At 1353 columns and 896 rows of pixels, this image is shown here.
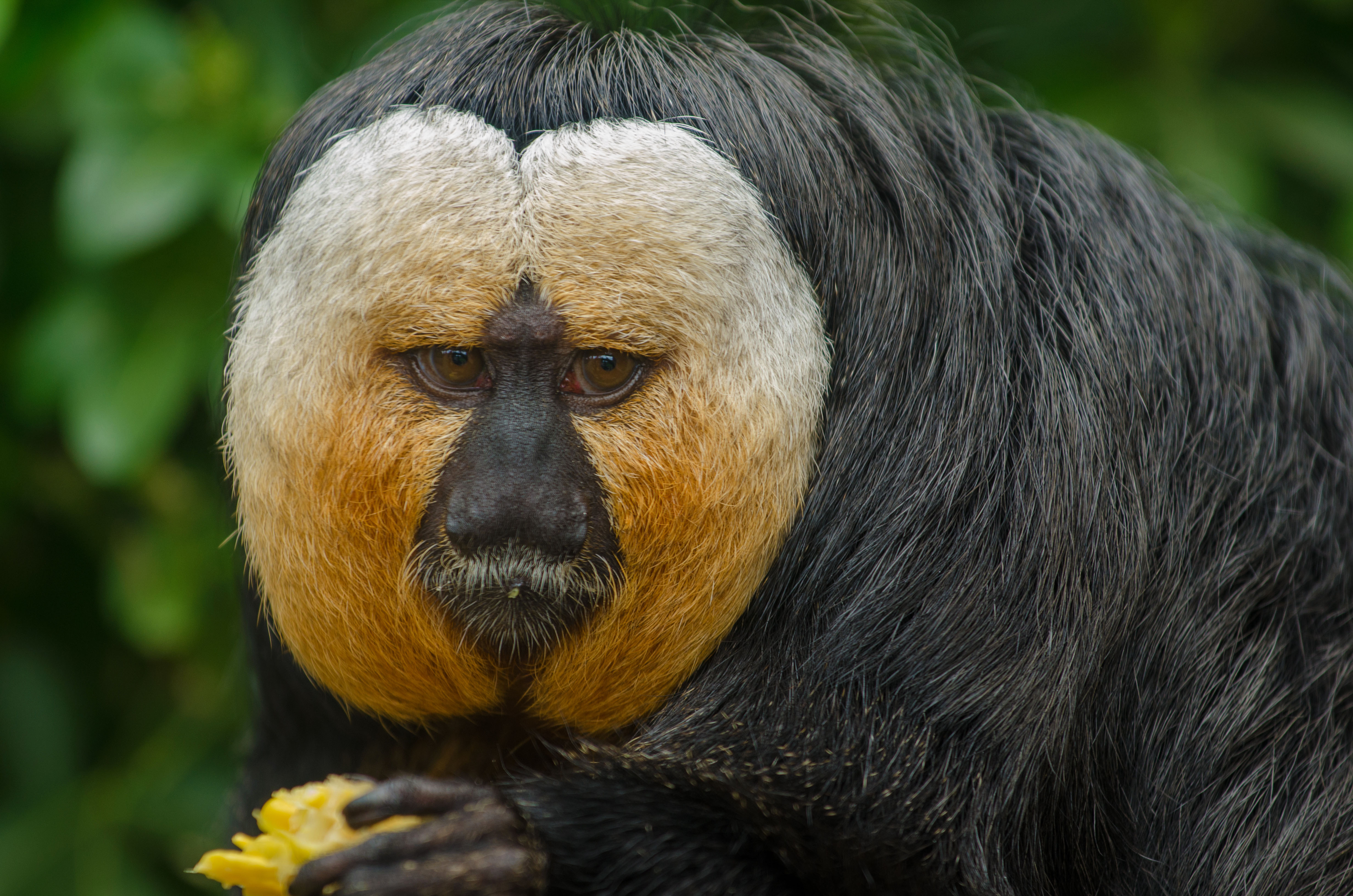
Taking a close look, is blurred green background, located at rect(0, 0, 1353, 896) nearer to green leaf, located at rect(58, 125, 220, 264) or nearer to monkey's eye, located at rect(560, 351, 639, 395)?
green leaf, located at rect(58, 125, 220, 264)

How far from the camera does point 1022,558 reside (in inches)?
63.7

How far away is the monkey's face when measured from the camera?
5.09ft

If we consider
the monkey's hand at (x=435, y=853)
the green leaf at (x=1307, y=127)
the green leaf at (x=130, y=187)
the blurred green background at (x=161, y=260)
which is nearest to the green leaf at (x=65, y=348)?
the blurred green background at (x=161, y=260)

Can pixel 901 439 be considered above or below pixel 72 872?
above

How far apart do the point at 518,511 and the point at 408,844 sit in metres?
0.41

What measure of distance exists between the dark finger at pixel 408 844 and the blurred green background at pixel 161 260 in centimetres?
113

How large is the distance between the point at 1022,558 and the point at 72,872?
2.38m

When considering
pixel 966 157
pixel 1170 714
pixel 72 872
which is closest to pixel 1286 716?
pixel 1170 714

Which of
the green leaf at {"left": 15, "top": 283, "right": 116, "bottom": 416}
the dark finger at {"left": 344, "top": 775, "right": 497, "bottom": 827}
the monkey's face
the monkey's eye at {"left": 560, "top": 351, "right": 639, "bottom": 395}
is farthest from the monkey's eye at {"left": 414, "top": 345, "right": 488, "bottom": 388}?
the green leaf at {"left": 15, "top": 283, "right": 116, "bottom": 416}

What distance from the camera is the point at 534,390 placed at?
5.10ft

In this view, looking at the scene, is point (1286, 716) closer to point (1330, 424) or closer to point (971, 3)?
point (1330, 424)

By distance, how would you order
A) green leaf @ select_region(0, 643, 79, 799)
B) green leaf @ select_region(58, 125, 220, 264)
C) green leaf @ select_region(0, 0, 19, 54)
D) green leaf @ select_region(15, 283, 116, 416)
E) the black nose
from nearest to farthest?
the black nose
green leaf @ select_region(0, 0, 19, 54)
green leaf @ select_region(58, 125, 220, 264)
green leaf @ select_region(15, 283, 116, 416)
green leaf @ select_region(0, 643, 79, 799)

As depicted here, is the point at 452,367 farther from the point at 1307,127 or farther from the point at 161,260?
the point at 1307,127

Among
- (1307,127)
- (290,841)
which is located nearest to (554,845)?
(290,841)
